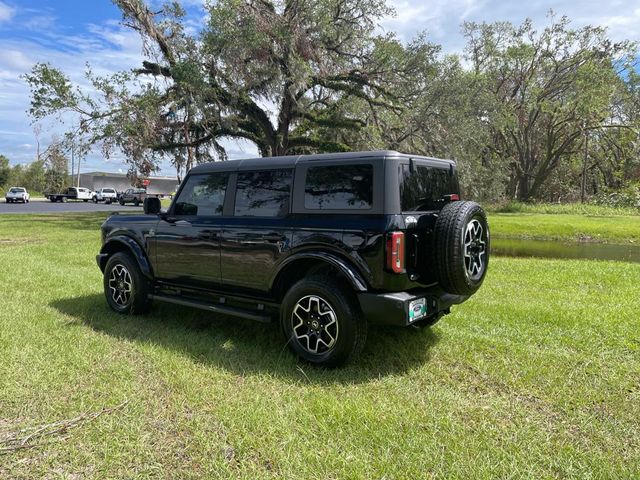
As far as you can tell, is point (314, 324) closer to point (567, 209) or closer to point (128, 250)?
point (128, 250)

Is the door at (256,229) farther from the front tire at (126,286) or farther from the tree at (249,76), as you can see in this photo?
the tree at (249,76)

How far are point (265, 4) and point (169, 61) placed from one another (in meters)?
4.53

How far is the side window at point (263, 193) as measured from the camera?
446 centimetres

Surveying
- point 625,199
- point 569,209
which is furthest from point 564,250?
point 625,199

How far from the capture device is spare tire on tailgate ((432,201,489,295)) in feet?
12.6

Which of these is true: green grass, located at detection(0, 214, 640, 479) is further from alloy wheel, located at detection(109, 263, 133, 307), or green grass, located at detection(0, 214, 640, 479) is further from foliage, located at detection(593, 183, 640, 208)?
foliage, located at detection(593, 183, 640, 208)

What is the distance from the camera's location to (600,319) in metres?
5.29

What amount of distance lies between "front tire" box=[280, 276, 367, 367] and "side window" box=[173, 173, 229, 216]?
4.73 ft

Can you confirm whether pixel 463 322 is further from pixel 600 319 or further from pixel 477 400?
pixel 477 400

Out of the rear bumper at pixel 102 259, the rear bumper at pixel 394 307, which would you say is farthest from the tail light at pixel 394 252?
the rear bumper at pixel 102 259

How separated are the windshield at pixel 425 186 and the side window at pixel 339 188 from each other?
297 millimetres

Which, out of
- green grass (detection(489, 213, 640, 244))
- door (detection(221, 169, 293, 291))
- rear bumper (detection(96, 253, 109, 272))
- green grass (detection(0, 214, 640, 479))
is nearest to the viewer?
green grass (detection(0, 214, 640, 479))

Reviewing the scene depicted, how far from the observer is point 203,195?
5.16 meters

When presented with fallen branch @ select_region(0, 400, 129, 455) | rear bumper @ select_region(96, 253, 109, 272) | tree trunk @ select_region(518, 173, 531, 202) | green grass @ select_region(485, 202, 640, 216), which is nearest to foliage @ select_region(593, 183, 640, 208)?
green grass @ select_region(485, 202, 640, 216)
